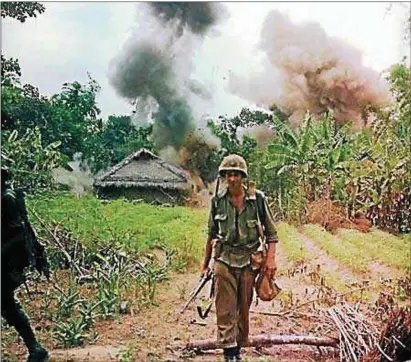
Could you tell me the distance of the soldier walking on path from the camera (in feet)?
7.73

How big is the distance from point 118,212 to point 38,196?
0.29m

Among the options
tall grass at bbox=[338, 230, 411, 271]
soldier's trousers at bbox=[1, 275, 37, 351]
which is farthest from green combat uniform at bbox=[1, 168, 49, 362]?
tall grass at bbox=[338, 230, 411, 271]

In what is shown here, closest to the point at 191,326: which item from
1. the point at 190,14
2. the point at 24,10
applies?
the point at 190,14

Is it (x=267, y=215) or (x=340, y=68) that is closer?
(x=267, y=215)

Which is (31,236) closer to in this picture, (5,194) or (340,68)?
(5,194)

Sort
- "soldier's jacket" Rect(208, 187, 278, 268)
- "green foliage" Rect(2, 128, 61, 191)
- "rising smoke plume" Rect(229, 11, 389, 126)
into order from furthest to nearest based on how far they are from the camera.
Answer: "rising smoke plume" Rect(229, 11, 389, 126) < "green foliage" Rect(2, 128, 61, 191) < "soldier's jacket" Rect(208, 187, 278, 268)

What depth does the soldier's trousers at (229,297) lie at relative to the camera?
236cm

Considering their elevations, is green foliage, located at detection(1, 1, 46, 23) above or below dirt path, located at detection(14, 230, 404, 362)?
above

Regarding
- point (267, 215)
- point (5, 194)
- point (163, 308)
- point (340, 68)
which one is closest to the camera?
point (5, 194)

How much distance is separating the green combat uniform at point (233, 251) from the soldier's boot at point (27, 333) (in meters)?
0.56

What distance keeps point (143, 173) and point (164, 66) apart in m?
0.39

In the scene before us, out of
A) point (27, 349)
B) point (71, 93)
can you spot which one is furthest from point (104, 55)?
point (27, 349)

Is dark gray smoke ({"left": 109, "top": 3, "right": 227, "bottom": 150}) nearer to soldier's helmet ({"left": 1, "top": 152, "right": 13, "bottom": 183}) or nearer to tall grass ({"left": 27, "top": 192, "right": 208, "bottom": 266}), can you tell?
tall grass ({"left": 27, "top": 192, "right": 208, "bottom": 266})

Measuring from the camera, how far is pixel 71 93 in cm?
262
